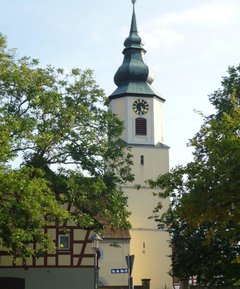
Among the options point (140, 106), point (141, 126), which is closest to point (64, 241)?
point (141, 126)

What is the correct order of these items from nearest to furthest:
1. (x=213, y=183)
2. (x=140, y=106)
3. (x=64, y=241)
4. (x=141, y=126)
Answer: (x=213, y=183)
(x=64, y=241)
(x=141, y=126)
(x=140, y=106)

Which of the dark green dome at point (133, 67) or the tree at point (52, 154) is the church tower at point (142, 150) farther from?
the tree at point (52, 154)

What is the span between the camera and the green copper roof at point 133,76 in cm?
5278

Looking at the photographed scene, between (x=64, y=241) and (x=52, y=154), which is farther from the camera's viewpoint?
(x=64, y=241)

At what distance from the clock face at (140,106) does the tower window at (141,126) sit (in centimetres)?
57

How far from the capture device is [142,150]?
169 ft

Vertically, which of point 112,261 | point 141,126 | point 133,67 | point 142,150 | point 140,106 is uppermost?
point 133,67

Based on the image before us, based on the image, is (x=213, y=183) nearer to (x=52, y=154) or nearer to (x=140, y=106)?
(x=52, y=154)

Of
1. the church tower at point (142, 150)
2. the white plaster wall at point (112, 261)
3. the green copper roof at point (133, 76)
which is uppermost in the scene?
the green copper roof at point (133, 76)

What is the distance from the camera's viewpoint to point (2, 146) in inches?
784

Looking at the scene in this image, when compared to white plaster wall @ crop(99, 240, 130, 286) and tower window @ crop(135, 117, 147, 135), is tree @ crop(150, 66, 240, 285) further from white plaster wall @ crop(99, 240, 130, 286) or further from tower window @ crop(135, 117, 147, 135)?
tower window @ crop(135, 117, 147, 135)

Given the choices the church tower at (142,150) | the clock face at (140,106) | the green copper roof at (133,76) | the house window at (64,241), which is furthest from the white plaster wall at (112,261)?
the house window at (64,241)

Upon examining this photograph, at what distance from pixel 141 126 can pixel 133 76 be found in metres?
4.24

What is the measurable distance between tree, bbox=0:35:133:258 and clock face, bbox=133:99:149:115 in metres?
26.3
